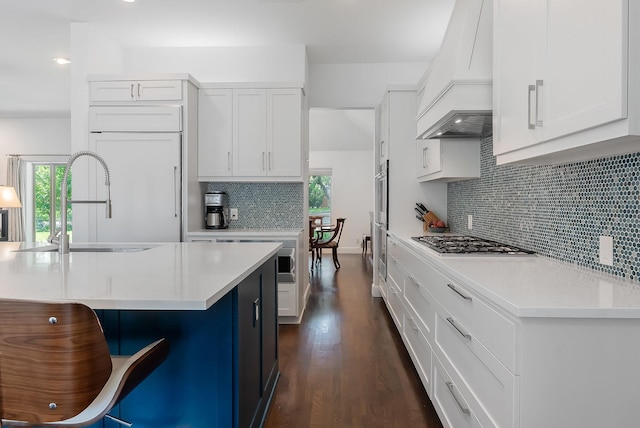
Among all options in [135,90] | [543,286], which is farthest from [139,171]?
[543,286]

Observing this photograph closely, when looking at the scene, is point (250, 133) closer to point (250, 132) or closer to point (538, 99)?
point (250, 132)

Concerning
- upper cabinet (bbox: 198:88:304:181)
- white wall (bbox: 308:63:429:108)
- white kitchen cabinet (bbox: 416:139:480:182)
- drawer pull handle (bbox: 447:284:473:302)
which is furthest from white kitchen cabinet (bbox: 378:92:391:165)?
drawer pull handle (bbox: 447:284:473:302)

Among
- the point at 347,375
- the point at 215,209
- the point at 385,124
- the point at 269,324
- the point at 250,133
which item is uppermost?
the point at 385,124

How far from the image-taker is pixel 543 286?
132cm

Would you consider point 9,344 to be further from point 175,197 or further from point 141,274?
point 175,197

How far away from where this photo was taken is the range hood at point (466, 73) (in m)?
1.92

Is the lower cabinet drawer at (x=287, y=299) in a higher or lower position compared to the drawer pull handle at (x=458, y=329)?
lower

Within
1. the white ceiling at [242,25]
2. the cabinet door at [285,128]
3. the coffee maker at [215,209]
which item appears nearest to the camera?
the white ceiling at [242,25]

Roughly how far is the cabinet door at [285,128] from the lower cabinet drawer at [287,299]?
1065 mm

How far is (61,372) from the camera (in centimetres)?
95

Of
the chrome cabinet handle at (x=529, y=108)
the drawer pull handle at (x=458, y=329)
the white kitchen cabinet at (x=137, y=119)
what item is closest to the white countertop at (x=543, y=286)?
the drawer pull handle at (x=458, y=329)

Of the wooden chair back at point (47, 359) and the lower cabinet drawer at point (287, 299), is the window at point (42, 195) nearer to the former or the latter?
the lower cabinet drawer at point (287, 299)

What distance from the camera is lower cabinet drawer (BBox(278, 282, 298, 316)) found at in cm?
368

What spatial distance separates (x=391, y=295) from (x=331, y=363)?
115 centimetres
